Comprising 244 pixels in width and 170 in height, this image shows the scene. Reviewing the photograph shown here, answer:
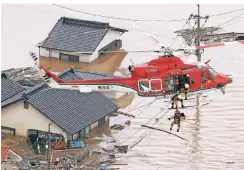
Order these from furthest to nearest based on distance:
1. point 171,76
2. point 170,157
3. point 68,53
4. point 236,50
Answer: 1. point 236,50
2. point 68,53
3. point 170,157
4. point 171,76

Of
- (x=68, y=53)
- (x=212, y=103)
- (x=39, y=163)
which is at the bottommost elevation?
(x=39, y=163)

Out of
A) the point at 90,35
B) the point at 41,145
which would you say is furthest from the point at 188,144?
the point at 90,35

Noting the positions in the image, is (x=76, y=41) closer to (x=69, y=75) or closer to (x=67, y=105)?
(x=69, y=75)

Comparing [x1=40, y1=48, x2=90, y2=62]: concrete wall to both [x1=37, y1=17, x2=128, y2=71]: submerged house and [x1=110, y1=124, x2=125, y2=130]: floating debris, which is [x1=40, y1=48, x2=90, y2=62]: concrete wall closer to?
[x1=37, y1=17, x2=128, y2=71]: submerged house

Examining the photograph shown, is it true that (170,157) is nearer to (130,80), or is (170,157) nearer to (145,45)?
(130,80)

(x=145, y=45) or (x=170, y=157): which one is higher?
(x=145, y=45)

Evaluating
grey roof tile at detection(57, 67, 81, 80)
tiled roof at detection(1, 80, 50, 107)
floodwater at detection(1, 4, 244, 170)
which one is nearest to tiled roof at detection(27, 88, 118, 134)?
tiled roof at detection(1, 80, 50, 107)

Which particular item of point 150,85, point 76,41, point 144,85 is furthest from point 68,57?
point 150,85
